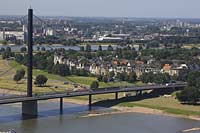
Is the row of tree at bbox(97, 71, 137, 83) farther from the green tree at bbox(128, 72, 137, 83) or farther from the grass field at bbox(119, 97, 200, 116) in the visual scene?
the grass field at bbox(119, 97, 200, 116)

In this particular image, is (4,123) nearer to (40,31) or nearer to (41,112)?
(41,112)

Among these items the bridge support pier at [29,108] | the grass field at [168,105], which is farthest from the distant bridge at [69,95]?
the grass field at [168,105]

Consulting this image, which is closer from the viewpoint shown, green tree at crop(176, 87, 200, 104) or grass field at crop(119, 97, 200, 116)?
grass field at crop(119, 97, 200, 116)

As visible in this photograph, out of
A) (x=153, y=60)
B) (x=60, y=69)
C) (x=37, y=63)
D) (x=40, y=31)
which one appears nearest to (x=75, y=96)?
(x=60, y=69)

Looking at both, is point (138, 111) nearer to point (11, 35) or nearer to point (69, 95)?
point (69, 95)

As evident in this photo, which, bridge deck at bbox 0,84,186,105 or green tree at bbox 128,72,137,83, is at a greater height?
bridge deck at bbox 0,84,186,105

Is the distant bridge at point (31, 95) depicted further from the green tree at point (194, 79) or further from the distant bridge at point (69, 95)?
the green tree at point (194, 79)

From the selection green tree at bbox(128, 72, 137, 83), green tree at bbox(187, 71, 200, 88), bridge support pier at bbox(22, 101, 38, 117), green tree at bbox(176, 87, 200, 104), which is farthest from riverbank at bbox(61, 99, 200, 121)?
green tree at bbox(128, 72, 137, 83)

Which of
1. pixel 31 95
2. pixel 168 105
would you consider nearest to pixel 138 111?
pixel 168 105
